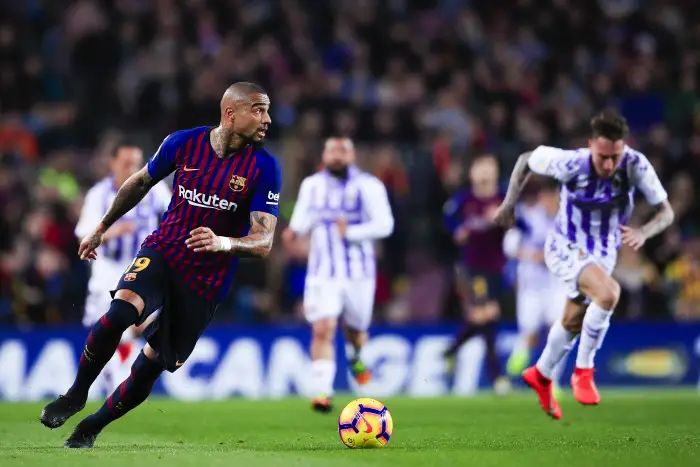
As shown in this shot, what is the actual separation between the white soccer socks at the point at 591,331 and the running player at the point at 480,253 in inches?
207

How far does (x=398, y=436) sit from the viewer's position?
950cm

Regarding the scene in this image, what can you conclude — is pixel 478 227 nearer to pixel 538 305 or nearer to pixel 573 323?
pixel 538 305

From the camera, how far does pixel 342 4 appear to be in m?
21.1

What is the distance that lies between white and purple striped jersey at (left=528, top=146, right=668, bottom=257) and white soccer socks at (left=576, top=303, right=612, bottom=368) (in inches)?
21.6

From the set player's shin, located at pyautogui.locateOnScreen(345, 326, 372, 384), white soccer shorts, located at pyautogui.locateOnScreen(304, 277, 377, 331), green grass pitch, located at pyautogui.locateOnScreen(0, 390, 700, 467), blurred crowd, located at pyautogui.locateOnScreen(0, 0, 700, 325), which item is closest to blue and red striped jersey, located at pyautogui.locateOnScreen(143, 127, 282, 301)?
green grass pitch, located at pyautogui.locateOnScreen(0, 390, 700, 467)

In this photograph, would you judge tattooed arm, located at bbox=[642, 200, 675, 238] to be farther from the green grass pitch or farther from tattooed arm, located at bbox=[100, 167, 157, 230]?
tattooed arm, located at bbox=[100, 167, 157, 230]

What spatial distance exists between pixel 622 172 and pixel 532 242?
656cm

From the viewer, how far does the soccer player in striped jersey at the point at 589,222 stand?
1012 cm

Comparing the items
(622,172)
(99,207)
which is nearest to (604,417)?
(622,172)

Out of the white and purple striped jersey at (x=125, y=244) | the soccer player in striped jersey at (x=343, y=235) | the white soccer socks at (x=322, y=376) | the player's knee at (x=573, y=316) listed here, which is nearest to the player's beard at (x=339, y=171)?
the soccer player in striped jersey at (x=343, y=235)

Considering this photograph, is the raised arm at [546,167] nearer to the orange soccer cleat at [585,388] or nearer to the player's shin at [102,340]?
the orange soccer cleat at [585,388]

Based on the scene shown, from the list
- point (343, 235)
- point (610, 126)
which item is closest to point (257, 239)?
point (610, 126)

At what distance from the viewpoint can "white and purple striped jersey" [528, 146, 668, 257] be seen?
1025 centimetres

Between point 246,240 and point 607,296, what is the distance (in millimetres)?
3631
